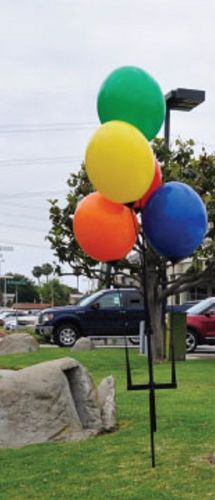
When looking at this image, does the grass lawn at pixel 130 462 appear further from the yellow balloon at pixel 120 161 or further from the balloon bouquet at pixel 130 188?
the yellow balloon at pixel 120 161

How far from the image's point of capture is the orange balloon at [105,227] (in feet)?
18.9

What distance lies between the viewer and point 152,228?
5.81 m

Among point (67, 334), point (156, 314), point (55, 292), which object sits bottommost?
point (67, 334)

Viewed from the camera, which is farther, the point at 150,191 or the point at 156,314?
the point at 156,314

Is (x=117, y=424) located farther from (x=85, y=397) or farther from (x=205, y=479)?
(x=205, y=479)

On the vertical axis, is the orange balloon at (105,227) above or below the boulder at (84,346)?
above

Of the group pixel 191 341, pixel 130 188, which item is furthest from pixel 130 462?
pixel 191 341

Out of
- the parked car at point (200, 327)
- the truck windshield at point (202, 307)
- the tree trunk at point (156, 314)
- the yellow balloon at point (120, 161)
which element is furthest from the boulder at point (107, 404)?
the truck windshield at point (202, 307)

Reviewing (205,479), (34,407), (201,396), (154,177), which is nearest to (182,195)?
(154,177)

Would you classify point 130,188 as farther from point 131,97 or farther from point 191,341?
point 191,341

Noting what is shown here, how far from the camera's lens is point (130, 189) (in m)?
5.35

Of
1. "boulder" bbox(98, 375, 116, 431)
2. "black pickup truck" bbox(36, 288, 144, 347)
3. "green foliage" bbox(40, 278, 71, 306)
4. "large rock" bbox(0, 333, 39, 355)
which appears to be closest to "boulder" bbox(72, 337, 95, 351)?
"large rock" bbox(0, 333, 39, 355)

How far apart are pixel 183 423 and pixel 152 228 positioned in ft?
8.82

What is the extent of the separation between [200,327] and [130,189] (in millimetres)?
14066
